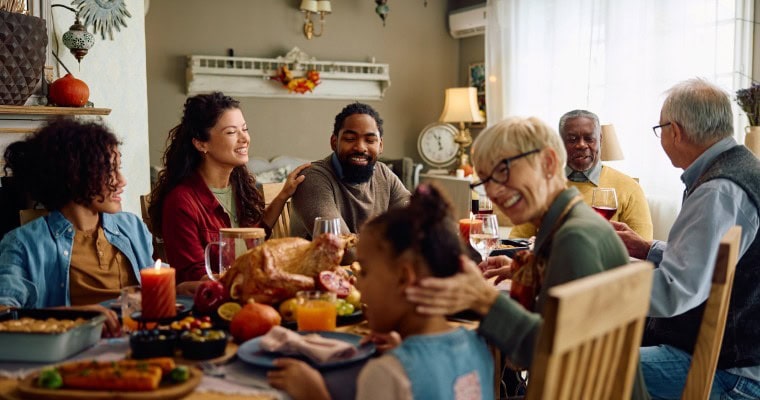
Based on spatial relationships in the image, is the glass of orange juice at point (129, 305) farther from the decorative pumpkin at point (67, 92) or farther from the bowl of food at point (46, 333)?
the decorative pumpkin at point (67, 92)

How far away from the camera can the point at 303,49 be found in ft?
22.5

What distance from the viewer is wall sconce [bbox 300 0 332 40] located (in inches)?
259

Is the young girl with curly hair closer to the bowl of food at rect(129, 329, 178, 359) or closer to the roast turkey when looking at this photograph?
the bowl of food at rect(129, 329, 178, 359)

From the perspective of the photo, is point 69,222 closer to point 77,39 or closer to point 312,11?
point 77,39

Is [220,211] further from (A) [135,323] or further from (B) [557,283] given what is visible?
(B) [557,283]

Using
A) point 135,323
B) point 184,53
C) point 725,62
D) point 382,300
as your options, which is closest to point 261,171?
point 184,53

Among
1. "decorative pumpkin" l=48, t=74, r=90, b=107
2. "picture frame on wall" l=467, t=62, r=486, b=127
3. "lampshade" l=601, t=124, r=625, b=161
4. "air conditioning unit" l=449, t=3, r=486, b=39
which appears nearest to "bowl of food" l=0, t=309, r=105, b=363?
"decorative pumpkin" l=48, t=74, r=90, b=107

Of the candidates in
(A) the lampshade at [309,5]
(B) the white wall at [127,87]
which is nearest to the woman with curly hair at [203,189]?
(B) the white wall at [127,87]

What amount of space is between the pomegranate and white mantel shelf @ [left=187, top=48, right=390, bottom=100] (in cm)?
500

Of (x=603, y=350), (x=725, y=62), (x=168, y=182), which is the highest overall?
(x=725, y=62)

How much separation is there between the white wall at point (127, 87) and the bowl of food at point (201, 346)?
10.8 feet

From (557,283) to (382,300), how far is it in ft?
1.12

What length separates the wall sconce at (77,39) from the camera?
13.2ft

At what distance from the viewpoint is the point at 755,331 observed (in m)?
1.89
